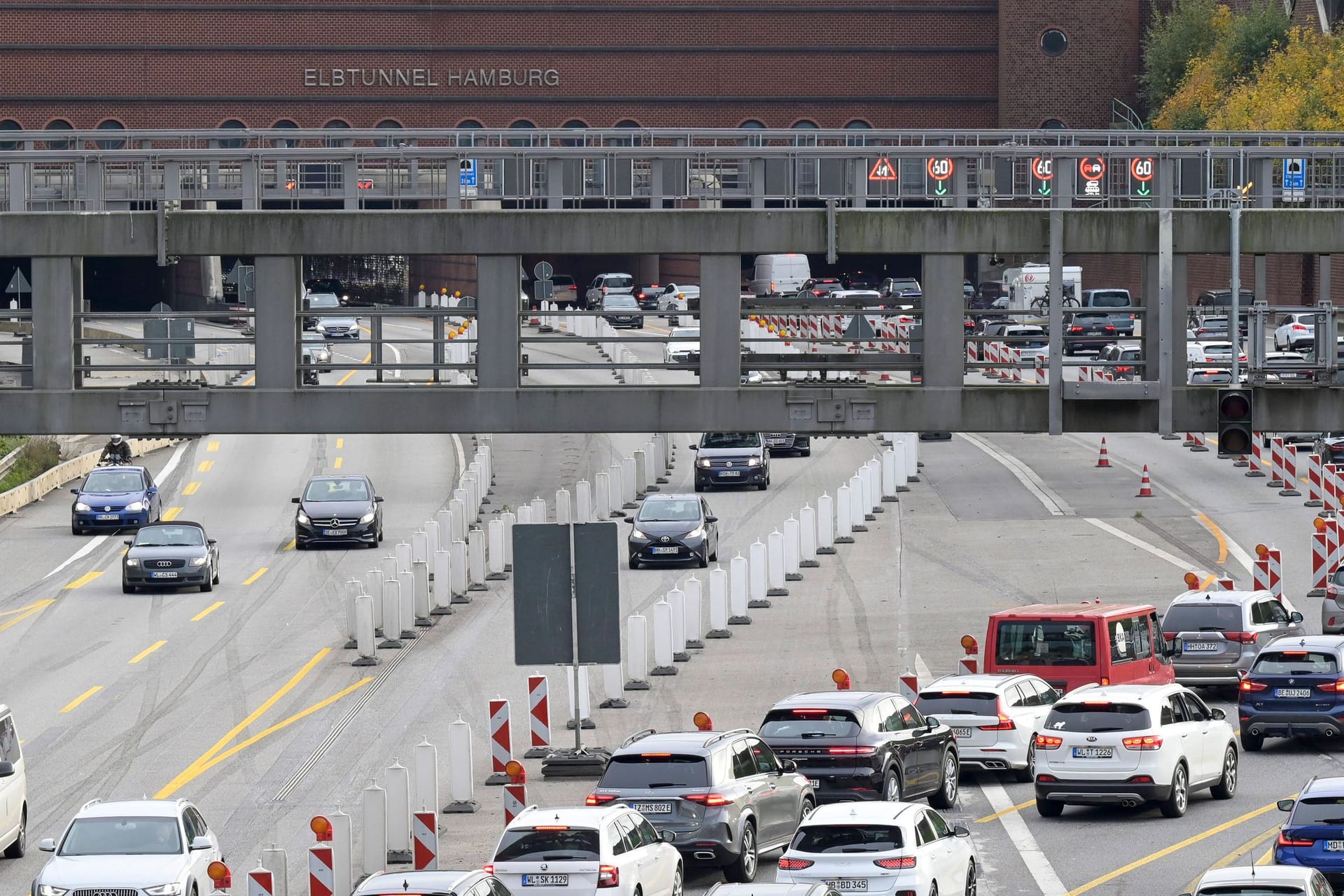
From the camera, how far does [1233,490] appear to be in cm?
4978

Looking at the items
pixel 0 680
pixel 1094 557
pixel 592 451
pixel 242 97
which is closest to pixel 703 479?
pixel 592 451

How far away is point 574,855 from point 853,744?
18.2 ft

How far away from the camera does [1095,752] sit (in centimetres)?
2253

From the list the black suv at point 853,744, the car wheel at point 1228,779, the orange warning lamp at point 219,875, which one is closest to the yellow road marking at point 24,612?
the black suv at point 853,744

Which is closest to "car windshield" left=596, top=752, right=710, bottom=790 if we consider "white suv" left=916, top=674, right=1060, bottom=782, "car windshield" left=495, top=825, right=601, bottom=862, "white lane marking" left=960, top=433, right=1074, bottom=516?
"car windshield" left=495, top=825, right=601, bottom=862

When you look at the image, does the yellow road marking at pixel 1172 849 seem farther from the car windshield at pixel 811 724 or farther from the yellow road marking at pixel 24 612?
the yellow road marking at pixel 24 612

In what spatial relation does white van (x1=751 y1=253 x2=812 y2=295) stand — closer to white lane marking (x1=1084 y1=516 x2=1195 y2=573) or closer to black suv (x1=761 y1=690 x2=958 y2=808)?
white lane marking (x1=1084 y1=516 x2=1195 y2=573)

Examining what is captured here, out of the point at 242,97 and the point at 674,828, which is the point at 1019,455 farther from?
the point at 242,97

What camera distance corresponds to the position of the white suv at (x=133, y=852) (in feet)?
59.9

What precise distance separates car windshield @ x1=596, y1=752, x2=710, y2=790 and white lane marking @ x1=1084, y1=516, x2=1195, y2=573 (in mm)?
22364

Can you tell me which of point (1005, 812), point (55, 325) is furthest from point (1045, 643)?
point (55, 325)

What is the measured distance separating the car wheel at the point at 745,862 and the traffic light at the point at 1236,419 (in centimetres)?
652

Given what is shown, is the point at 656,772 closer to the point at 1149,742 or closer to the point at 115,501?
the point at 1149,742

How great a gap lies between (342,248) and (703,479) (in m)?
29.0
